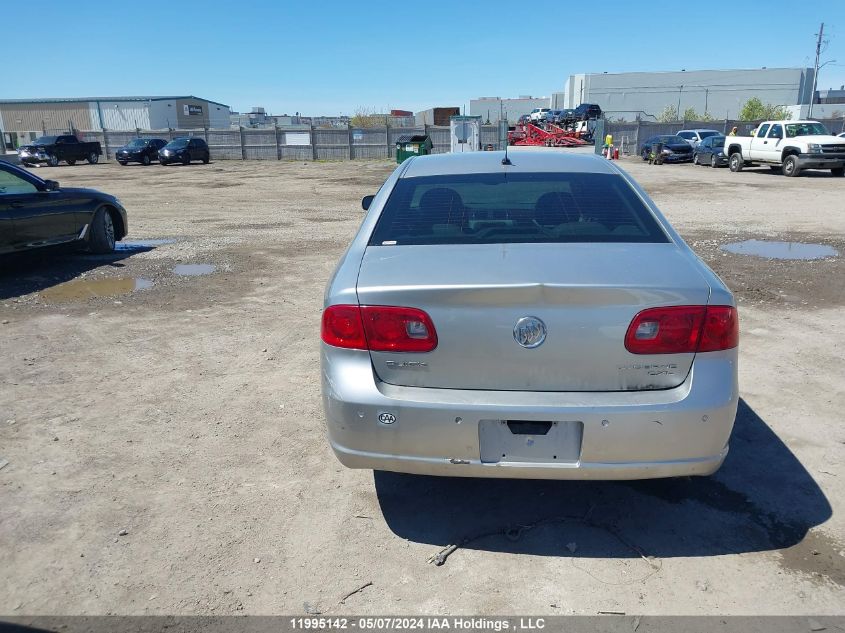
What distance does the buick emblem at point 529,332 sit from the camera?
271 cm

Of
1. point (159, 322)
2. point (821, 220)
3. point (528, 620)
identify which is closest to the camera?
point (528, 620)

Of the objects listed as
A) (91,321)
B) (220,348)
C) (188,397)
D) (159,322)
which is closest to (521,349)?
(188,397)

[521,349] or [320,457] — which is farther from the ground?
[521,349]

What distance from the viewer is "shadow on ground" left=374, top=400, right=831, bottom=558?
306 cm

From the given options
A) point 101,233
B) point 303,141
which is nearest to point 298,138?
point 303,141

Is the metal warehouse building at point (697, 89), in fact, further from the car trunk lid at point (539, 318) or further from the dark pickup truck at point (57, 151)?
the car trunk lid at point (539, 318)

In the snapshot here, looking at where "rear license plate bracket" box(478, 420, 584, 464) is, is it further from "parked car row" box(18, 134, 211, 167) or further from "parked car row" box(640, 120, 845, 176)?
"parked car row" box(18, 134, 211, 167)

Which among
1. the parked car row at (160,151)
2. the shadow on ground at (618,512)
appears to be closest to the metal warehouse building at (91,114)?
the parked car row at (160,151)

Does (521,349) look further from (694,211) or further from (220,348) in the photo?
(694,211)

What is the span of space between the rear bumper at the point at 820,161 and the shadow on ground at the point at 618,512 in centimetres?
2351

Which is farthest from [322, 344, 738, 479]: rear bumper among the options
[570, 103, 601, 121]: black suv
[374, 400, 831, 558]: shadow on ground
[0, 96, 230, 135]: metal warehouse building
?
[0, 96, 230, 135]: metal warehouse building

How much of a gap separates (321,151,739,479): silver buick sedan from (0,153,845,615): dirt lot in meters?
0.46

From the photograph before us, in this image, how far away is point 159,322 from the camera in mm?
6629

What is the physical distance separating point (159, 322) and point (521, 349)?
Result: 4.95 m
